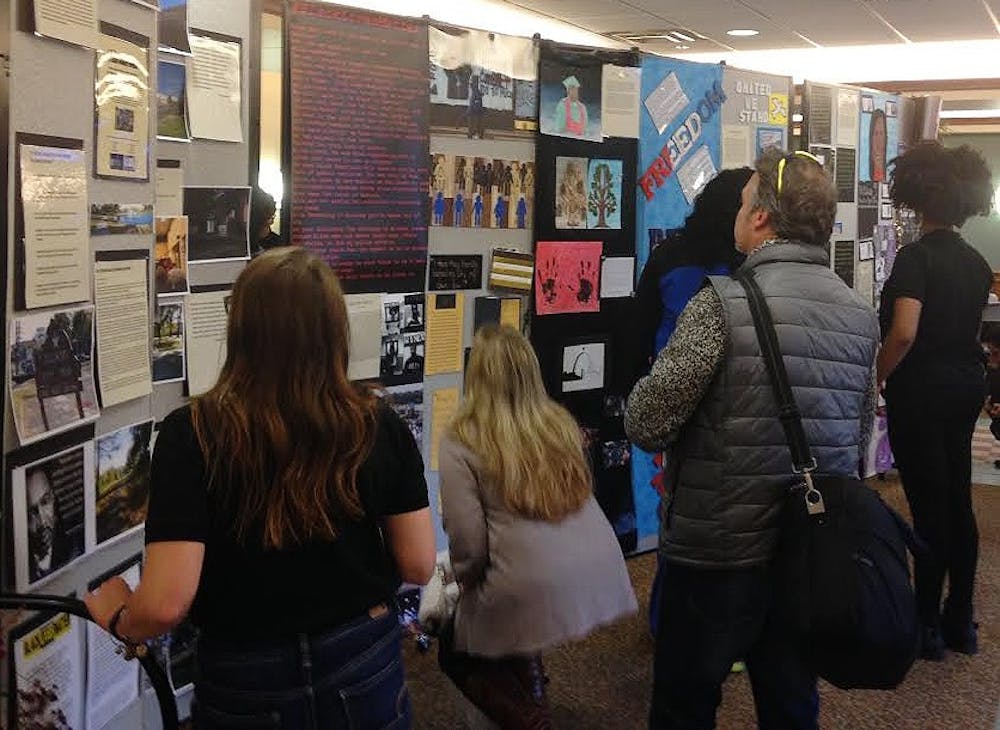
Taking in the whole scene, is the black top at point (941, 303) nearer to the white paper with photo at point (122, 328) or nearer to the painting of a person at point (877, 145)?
the white paper with photo at point (122, 328)

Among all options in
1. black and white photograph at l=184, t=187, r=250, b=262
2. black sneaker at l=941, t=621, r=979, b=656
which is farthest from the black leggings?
black and white photograph at l=184, t=187, r=250, b=262

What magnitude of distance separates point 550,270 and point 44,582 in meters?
2.16

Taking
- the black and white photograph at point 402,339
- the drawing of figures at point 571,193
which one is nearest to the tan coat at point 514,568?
the black and white photograph at point 402,339

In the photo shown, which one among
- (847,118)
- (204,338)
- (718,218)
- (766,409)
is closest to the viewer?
(766,409)

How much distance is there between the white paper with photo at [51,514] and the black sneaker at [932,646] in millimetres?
2465

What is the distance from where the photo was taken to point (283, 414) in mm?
1419

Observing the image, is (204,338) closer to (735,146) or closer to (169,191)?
(169,191)

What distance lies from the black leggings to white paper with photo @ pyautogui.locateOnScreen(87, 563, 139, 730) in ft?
6.83

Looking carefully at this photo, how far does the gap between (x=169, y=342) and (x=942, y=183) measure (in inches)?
85.1

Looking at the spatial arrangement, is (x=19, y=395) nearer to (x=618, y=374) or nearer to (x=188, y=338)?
(x=188, y=338)

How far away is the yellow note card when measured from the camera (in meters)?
3.26

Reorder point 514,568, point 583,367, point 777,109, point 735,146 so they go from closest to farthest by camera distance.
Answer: point 514,568
point 583,367
point 735,146
point 777,109

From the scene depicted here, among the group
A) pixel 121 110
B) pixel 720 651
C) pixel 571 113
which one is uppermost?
pixel 571 113

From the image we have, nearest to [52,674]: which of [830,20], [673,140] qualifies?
[673,140]
